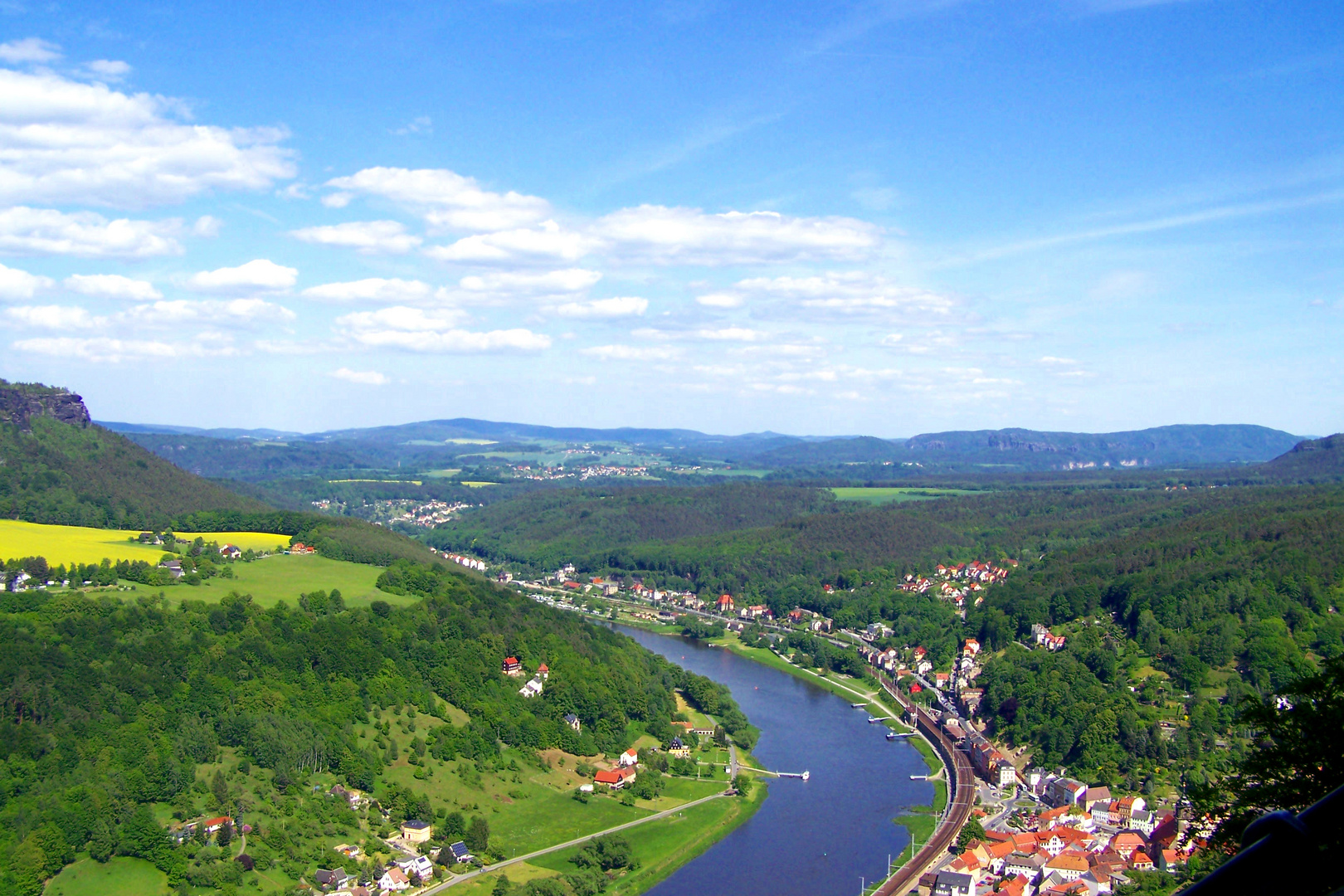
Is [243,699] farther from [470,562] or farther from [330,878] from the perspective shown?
[470,562]

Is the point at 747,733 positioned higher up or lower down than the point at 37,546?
lower down

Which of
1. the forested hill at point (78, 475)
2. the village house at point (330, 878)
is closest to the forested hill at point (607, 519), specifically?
the forested hill at point (78, 475)

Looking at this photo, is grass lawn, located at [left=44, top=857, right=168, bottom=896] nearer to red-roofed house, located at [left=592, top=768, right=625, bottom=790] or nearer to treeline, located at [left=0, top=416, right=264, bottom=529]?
red-roofed house, located at [left=592, top=768, right=625, bottom=790]

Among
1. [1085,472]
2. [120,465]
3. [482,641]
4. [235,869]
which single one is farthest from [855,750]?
[1085,472]

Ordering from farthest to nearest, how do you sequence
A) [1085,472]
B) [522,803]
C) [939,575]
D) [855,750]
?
Result: [1085,472] < [939,575] < [855,750] < [522,803]

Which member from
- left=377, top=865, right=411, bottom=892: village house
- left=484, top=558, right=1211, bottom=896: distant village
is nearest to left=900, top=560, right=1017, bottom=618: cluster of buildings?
left=484, top=558, right=1211, bottom=896: distant village

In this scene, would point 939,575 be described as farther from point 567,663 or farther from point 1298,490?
point 567,663

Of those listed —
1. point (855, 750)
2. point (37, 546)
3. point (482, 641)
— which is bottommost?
point (855, 750)
